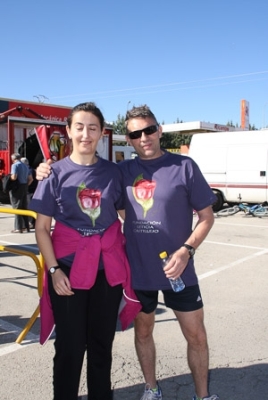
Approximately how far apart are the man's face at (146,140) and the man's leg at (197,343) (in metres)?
0.98

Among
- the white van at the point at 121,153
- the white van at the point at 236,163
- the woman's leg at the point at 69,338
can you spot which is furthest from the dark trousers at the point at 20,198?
the white van at the point at 121,153

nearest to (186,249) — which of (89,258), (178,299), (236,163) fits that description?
(178,299)

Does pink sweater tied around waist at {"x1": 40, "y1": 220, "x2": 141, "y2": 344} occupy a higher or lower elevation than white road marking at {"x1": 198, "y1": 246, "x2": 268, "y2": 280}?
higher

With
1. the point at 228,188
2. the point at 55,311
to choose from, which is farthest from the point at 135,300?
the point at 228,188

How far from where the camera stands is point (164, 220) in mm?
2453

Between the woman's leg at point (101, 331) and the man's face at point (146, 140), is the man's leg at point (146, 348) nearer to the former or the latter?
the woman's leg at point (101, 331)

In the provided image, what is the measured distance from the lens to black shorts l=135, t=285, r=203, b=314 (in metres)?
2.49

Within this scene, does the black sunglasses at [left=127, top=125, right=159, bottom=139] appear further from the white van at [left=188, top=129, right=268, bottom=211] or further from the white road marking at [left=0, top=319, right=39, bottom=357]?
the white van at [left=188, top=129, right=268, bottom=211]

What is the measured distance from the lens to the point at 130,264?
256 centimetres

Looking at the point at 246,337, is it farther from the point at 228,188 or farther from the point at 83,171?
the point at 228,188

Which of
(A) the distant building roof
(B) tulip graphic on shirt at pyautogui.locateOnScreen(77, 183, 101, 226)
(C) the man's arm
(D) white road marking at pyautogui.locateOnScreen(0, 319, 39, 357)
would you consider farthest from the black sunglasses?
(A) the distant building roof

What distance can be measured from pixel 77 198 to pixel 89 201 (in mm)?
68

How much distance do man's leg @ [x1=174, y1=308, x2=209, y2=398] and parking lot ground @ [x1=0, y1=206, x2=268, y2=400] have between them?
1.13ft

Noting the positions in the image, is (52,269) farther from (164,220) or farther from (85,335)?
(164,220)
